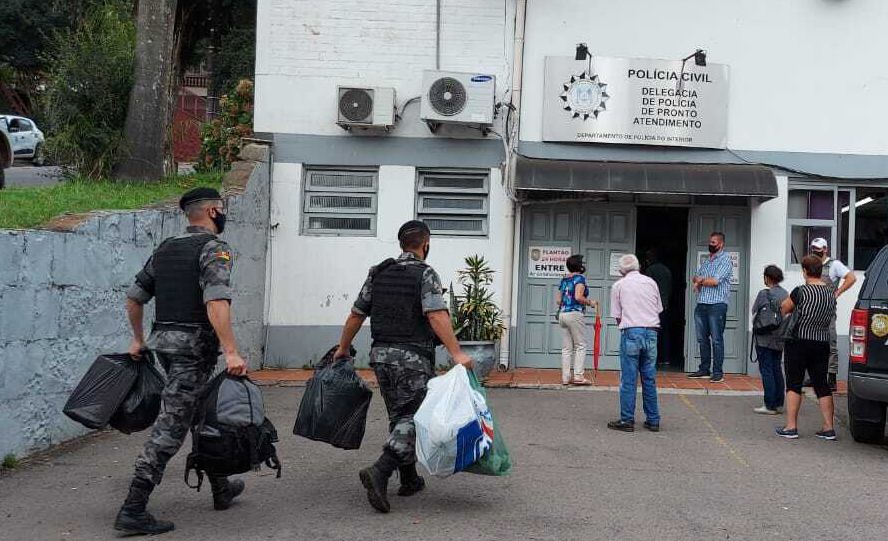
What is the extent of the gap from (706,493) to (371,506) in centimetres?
235

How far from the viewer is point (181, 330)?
5598mm

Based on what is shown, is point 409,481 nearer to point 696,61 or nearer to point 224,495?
point 224,495

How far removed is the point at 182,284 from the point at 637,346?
4520 mm

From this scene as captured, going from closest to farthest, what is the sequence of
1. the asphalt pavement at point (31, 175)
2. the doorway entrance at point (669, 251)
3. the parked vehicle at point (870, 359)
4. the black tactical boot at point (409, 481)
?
the black tactical boot at point (409, 481) < the parked vehicle at point (870, 359) < the doorway entrance at point (669, 251) < the asphalt pavement at point (31, 175)

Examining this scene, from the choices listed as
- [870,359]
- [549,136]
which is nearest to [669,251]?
[549,136]

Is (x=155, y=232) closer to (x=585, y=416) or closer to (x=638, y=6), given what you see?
(x=585, y=416)

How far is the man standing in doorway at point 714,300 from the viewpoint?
11461 millimetres

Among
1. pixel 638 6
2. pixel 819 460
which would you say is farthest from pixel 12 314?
pixel 638 6

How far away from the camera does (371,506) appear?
237 inches

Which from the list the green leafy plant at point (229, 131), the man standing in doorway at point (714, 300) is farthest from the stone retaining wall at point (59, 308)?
the man standing in doorway at point (714, 300)

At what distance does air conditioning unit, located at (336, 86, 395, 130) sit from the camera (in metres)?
11.9

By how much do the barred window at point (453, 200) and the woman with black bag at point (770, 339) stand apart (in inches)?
148

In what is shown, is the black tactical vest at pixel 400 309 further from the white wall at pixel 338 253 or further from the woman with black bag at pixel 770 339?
the white wall at pixel 338 253

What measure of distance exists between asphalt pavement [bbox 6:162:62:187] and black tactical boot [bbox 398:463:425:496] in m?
8.92
